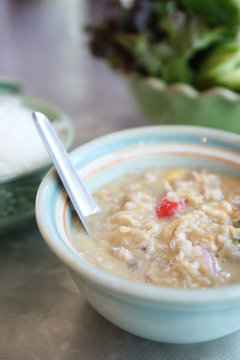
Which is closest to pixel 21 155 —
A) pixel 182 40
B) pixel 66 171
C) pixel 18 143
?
pixel 18 143

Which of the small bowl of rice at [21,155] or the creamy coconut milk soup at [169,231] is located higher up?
the creamy coconut milk soup at [169,231]

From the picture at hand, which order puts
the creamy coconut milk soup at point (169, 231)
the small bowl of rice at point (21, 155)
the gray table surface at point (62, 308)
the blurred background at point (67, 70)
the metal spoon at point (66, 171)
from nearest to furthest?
the creamy coconut milk soup at point (169, 231) → the gray table surface at point (62, 308) → the metal spoon at point (66, 171) → the small bowl of rice at point (21, 155) → the blurred background at point (67, 70)

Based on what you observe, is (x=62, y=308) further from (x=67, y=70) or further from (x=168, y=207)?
(x=67, y=70)

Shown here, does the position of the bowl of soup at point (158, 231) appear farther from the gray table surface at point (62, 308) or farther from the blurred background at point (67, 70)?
the blurred background at point (67, 70)

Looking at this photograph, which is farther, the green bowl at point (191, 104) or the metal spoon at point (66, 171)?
the green bowl at point (191, 104)

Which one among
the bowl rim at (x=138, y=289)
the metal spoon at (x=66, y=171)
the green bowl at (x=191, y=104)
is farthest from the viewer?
the green bowl at (x=191, y=104)

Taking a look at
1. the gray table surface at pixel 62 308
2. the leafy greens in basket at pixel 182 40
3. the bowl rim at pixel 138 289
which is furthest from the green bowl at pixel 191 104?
the bowl rim at pixel 138 289

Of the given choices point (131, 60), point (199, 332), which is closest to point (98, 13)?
point (131, 60)

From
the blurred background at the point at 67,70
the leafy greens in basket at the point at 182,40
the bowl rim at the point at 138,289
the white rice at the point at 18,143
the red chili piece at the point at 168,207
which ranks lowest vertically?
the blurred background at the point at 67,70
